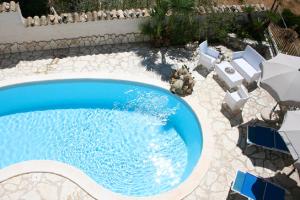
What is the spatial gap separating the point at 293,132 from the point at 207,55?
630cm

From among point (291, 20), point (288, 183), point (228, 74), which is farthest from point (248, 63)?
point (288, 183)

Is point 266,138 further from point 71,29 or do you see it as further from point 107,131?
point 71,29

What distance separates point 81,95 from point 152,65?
3462 mm

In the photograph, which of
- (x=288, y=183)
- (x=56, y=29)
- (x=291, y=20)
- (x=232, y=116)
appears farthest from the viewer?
(x=291, y=20)

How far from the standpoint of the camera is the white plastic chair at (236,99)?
45.7 feet

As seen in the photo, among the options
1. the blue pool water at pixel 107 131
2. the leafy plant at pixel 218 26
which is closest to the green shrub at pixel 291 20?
the leafy plant at pixel 218 26

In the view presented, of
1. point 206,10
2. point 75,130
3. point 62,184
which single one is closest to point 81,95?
point 75,130

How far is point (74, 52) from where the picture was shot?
54.2 feet

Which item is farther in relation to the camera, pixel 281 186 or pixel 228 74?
pixel 228 74

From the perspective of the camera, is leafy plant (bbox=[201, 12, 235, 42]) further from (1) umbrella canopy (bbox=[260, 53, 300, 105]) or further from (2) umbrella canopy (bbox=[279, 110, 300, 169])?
(2) umbrella canopy (bbox=[279, 110, 300, 169])

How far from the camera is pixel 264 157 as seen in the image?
13125 mm

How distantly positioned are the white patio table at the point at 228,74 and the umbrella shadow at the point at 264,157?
105 inches

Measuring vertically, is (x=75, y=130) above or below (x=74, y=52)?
below

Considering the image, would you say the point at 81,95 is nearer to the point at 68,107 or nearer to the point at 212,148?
the point at 68,107
